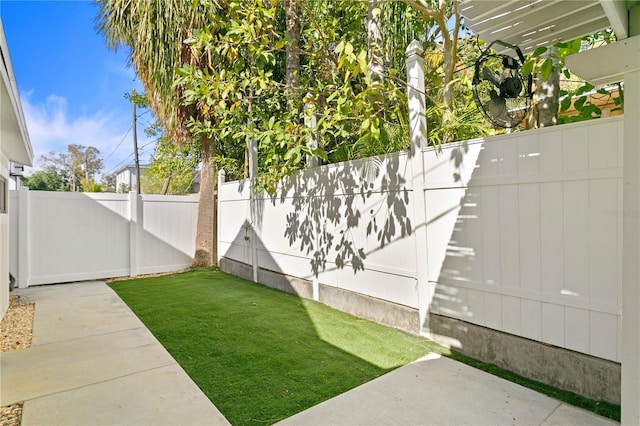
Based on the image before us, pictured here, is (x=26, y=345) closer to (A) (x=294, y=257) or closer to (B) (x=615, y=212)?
(A) (x=294, y=257)

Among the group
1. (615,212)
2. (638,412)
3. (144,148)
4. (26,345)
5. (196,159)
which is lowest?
(26,345)

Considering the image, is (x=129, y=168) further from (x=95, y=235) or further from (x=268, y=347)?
(x=268, y=347)

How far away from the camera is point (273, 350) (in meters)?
3.16

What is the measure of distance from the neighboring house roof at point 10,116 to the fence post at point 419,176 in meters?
3.38

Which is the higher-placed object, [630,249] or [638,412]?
[630,249]

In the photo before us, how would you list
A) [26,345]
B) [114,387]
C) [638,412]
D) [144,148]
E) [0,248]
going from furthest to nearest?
[144,148]
[0,248]
[26,345]
[114,387]
[638,412]

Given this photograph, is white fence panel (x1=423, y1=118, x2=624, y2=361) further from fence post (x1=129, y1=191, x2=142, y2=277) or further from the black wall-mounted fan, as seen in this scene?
fence post (x1=129, y1=191, x2=142, y2=277)

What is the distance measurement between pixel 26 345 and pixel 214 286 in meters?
2.70

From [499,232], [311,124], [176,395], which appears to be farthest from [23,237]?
[499,232]

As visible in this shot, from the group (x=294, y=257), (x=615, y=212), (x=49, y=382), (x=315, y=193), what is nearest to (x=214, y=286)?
(x=294, y=257)

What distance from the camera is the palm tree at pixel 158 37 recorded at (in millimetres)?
6062

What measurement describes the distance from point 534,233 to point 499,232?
26 cm

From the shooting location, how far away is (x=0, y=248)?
4148 mm

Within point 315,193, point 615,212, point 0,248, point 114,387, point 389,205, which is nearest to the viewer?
point 615,212
